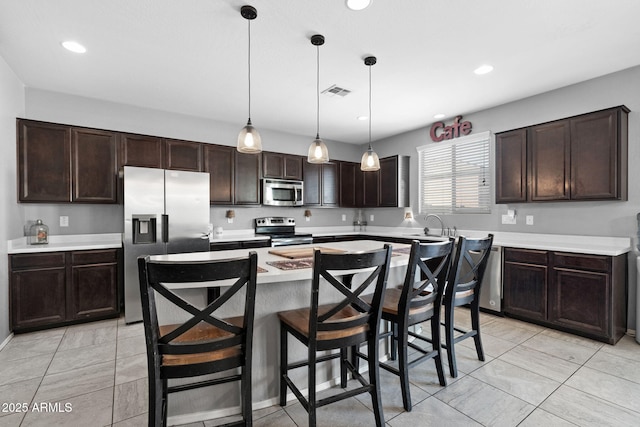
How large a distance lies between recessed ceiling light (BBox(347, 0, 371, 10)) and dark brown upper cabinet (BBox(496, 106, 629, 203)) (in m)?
2.72

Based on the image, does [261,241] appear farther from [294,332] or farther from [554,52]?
[554,52]

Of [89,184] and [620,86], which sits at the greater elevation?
[620,86]

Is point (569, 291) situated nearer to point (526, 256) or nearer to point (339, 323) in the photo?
point (526, 256)

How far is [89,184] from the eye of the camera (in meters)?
3.75

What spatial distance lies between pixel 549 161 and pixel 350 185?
3317 mm

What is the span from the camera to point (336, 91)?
146 inches

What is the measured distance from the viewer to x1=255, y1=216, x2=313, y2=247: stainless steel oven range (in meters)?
4.97

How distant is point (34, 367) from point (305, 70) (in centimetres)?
363

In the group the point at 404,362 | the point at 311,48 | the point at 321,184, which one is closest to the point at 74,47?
the point at 311,48

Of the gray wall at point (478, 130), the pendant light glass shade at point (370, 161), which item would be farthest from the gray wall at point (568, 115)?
the pendant light glass shade at point (370, 161)

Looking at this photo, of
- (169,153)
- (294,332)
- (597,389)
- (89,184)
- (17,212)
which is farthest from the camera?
(169,153)

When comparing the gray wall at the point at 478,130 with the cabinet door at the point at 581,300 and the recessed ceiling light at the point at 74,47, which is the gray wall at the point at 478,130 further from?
the recessed ceiling light at the point at 74,47

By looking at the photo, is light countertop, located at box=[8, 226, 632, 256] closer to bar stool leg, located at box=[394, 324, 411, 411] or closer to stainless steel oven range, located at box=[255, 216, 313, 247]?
stainless steel oven range, located at box=[255, 216, 313, 247]

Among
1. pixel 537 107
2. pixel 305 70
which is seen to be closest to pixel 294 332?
pixel 305 70
